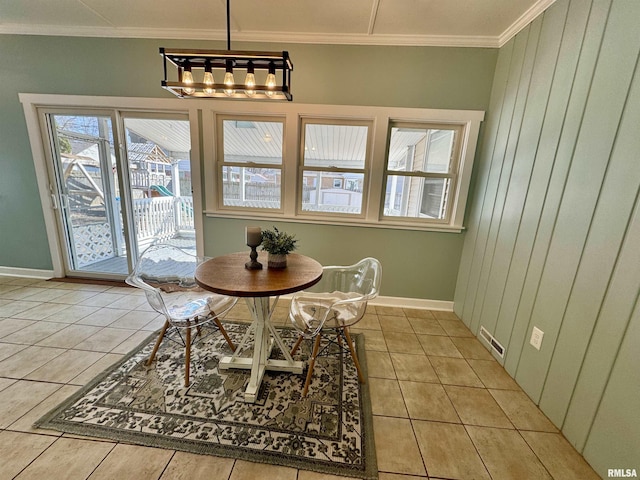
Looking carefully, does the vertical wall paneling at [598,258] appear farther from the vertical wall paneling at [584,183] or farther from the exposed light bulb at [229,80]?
the exposed light bulb at [229,80]

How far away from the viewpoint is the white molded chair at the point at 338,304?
5.12ft

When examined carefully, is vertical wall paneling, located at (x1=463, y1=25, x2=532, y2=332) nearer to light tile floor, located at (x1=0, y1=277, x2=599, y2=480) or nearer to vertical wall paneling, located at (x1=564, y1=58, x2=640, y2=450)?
light tile floor, located at (x1=0, y1=277, x2=599, y2=480)

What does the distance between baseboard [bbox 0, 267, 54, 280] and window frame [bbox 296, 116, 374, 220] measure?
319 cm

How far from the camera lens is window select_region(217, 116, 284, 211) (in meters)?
2.62

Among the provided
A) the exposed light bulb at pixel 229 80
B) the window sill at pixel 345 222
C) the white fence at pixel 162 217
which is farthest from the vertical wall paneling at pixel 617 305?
the white fence at pixel 162 217

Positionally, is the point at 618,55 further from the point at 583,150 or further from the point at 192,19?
the point at 192,19

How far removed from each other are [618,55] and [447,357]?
2091mm

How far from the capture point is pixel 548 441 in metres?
1.35

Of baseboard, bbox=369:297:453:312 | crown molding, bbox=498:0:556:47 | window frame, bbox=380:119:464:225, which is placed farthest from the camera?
baseboard, bbox=369:297:453:312

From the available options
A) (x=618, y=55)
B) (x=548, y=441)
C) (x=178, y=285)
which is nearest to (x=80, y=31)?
(x=178, y=285)

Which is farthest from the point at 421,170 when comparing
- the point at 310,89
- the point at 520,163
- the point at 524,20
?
the point at 310,89

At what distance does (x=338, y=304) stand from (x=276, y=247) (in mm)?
544

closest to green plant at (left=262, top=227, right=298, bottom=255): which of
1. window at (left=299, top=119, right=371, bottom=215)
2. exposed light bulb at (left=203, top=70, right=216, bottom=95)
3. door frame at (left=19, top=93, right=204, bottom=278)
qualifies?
exposed light bulb at (left=203, top=70, right=216, bottom=95)

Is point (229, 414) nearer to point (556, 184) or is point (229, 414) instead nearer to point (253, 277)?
point (253, 277)
